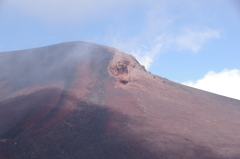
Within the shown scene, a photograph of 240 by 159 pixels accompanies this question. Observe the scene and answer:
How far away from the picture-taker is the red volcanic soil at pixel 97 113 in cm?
1309

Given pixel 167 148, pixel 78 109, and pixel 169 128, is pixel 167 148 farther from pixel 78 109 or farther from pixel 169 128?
pixel 78 109

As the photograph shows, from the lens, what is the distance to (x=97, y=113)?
17.1 m

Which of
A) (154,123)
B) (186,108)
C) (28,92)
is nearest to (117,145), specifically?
(154,123)

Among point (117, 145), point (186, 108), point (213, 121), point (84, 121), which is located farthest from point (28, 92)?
point (213, 121)

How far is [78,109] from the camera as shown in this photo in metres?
17.1

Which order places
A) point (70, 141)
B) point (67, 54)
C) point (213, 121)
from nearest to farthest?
point (70, 141) → point (213, 121) → point (67, 54)

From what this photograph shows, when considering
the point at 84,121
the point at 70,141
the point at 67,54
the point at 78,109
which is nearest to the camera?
the point at 70,141

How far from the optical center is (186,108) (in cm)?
2319

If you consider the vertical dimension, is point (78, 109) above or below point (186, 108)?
below

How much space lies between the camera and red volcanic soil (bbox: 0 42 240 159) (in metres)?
13.1

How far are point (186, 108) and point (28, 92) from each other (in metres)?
16.7

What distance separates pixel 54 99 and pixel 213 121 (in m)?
16.2

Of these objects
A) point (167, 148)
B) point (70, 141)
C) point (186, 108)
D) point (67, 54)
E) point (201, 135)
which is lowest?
point (70, 141)

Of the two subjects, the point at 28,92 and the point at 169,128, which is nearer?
the point at 169,128
